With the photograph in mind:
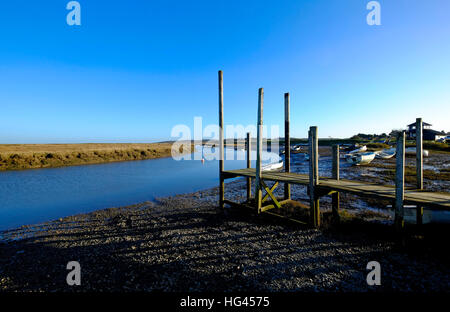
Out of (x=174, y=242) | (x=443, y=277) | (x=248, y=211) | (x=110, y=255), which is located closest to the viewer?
(x=443, y=277)

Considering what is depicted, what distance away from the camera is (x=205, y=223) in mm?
11148

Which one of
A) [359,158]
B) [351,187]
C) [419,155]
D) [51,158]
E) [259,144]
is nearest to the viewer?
[419,155]

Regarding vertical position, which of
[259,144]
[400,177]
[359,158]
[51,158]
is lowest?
[359,158]

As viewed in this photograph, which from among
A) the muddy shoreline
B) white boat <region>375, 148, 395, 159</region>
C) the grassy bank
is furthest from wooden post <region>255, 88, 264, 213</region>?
the grassy bank

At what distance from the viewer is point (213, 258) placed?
7.46m

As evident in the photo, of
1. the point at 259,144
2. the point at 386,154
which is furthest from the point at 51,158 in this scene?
the point at 386,154

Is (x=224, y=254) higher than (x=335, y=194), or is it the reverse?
(x=335, y=194)

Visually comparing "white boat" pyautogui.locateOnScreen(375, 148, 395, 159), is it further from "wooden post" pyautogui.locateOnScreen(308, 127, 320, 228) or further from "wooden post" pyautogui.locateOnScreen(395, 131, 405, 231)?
"wooden post" pyautogui.locateOnScreen(395, 131, 405, 231)

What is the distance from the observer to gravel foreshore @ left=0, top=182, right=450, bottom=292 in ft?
19.7

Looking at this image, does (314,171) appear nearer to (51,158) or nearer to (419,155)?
(419,155)

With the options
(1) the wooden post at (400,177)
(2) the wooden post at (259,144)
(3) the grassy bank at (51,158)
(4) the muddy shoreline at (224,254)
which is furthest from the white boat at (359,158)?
(3) the grassy bank at (51,158)
